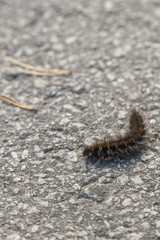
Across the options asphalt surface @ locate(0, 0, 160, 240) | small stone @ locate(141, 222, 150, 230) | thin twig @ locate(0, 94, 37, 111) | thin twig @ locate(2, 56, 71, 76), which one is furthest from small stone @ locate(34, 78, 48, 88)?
small stone @ locate(141, 222, 150, 230)

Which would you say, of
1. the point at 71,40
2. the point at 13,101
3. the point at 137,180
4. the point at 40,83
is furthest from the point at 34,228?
the point at 71,40

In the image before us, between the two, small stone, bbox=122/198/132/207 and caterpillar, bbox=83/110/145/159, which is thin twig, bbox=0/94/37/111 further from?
small stone, bbox=122/198/132/207

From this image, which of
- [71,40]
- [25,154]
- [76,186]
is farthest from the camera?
[71,40]

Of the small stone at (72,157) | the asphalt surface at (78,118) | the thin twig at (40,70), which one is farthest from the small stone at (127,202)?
the thin twig at (40,70)

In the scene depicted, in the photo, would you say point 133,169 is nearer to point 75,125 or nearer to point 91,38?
point 75,125

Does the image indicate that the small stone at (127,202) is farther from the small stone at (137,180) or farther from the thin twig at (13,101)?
the thin twig at (13,101)

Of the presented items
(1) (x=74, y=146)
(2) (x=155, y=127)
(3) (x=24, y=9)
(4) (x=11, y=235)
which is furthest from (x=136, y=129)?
(3) (x=24, y=9)

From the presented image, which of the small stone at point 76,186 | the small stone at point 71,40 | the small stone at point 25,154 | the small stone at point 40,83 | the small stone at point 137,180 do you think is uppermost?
the small stone at point 71,40

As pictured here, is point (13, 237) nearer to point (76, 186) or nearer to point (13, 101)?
point (76, 186)
